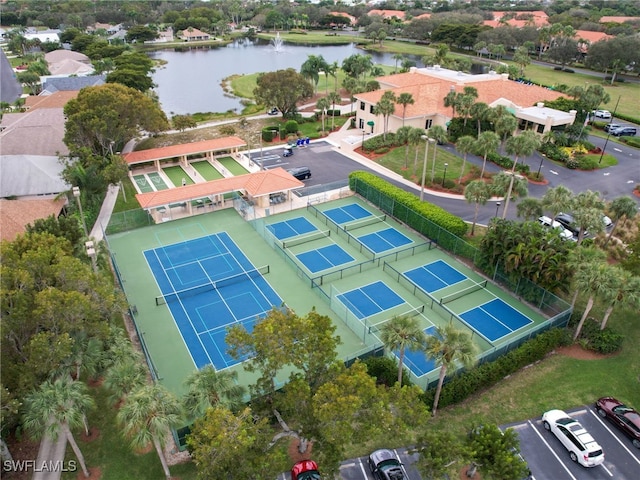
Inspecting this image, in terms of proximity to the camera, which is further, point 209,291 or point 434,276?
point 434,276

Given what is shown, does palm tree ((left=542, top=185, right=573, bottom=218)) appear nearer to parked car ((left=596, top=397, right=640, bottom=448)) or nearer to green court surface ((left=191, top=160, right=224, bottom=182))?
parked car ((left=596, top=397, right=640, bottom=448))

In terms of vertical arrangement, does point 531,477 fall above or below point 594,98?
below

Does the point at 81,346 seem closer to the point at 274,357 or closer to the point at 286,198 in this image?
the point at 274,357

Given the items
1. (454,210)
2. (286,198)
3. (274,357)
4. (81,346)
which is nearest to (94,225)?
(286,198)

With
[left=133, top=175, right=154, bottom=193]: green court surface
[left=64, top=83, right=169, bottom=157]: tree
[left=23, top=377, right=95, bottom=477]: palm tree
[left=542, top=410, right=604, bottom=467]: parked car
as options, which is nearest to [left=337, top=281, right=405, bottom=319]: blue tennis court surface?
[left=542, top=410, right=604, bottom=467]: parked car

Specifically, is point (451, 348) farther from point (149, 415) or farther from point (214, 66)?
point (214, 66)

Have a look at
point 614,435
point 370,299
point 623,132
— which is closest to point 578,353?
point 614,435
